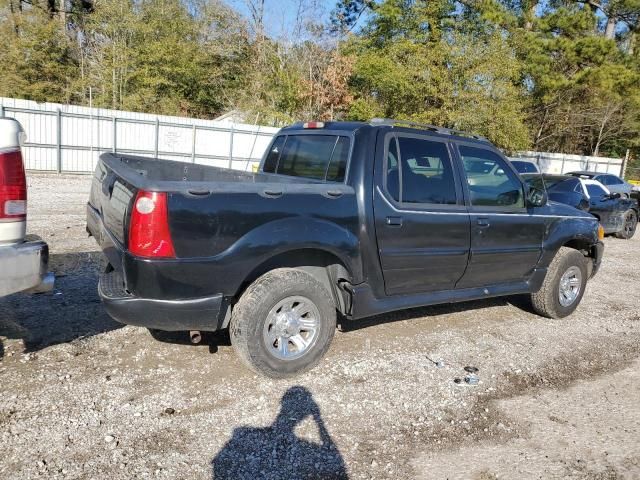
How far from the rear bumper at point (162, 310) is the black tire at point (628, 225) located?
39.3 feet

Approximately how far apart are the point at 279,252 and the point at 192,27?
27.1 metres

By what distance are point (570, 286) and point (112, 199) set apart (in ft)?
15.7

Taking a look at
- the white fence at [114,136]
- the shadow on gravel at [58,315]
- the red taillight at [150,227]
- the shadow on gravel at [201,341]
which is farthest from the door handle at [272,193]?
the white fence at [114,136]

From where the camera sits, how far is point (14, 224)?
298 cm

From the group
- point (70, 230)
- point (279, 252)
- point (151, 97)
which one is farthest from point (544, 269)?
point (151, 97)

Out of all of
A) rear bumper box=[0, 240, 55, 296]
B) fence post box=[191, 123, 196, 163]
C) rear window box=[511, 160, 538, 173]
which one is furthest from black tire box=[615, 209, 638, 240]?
fence post box=[191, 123, 196, 163]

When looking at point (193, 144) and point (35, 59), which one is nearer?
point (193, 144)

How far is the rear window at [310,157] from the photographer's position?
404 cm

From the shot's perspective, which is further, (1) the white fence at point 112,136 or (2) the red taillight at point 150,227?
(1) the white fence at point 112,136

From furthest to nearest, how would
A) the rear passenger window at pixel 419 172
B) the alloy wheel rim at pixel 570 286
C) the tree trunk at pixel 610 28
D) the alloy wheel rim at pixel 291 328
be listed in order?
the tree trunk at pixel 610 28 → the alloy wheel rim at pixel 570 286 → the rear passenger window at pixel 419 172 → the alloy wheel rim at pixel 291 328

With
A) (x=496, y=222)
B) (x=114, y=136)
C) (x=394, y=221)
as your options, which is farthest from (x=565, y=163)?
(x=394, y=221)

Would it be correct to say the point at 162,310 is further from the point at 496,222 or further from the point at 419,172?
the point at 496,222

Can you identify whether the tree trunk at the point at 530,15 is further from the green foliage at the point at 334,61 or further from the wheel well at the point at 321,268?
the wheel well at the point at 321,268

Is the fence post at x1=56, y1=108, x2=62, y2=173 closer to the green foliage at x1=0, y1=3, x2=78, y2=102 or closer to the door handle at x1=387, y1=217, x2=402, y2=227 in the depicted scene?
the green foliage at x1=0, y1=3, x2=78, y2=102
